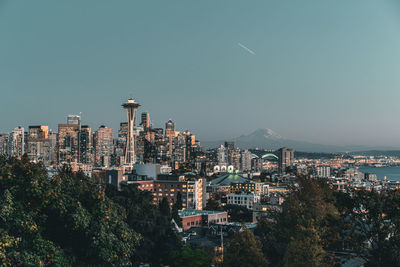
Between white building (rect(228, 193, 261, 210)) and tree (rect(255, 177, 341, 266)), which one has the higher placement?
tree (rect(255, 177, 341, 266))

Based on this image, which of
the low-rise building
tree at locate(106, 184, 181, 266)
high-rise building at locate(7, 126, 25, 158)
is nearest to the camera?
tree at locate(106, 184, 181, 266)

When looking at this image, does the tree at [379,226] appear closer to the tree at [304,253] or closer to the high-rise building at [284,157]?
the tree at [304,253]

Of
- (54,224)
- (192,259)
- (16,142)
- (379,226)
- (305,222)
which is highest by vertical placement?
(16,142)

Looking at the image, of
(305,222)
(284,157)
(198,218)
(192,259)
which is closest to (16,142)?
(284,157)

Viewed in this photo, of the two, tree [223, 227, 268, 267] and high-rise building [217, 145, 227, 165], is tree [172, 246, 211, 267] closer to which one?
tree [223, 227, 268, 267]

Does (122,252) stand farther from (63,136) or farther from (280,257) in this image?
(63,136)

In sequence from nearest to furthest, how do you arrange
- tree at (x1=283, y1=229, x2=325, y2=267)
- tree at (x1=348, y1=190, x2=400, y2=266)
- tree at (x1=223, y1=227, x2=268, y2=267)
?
tree at (x1=348, y1=190, x2=400, y2=266) < tree at (x1=283, y1=229, x2=325, y2=267) < tree at (x1=223, y1=227, x2=268, y2=267)

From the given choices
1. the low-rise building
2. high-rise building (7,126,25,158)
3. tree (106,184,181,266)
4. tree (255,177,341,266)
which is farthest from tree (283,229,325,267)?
high-rise building (7,126,25,158)

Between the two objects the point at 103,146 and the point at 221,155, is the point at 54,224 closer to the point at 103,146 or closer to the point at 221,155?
the point at 103,146
